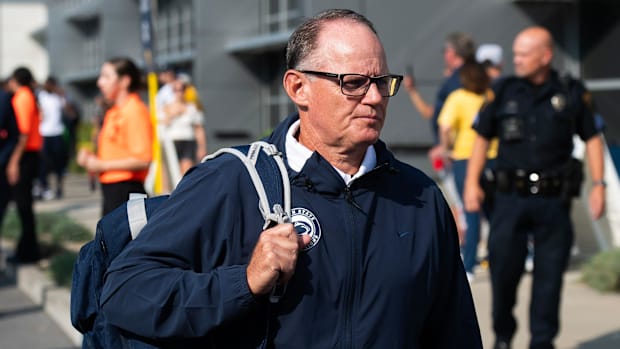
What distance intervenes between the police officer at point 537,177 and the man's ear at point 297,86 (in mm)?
3304

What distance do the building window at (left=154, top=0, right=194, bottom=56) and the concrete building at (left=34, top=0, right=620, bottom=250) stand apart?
0.03 m

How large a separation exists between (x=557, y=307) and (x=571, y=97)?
46.3 inches

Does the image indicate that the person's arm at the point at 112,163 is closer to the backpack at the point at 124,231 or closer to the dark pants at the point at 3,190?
the dark pants at the point at 3,190

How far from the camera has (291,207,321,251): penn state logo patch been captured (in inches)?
101

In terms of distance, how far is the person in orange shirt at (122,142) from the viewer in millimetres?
6598

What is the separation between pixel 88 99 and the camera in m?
37.3

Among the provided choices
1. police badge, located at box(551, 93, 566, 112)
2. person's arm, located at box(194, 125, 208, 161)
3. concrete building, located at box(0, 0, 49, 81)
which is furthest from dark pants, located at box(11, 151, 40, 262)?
concrete building, located at box(0, 0, 49, 81)

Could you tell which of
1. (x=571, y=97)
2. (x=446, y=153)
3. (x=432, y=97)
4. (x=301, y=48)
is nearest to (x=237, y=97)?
(x=432, y=97)

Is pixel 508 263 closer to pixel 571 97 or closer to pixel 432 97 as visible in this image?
pixel 571 97

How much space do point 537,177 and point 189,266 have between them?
355 centimetres

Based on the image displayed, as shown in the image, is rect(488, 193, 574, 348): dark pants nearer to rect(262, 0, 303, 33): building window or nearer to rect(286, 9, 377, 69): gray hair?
rect(286, 9, 377, 69): gray hair

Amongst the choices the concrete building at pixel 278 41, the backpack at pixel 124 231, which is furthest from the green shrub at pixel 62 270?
the backpack at pixel 124 231

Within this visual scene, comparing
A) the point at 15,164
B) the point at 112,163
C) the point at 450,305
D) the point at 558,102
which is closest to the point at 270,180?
the point at 450,305

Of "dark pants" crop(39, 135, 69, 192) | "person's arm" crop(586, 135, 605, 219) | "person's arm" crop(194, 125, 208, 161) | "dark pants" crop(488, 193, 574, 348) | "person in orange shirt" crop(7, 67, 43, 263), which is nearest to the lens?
"dark pants" crop(488, 193, 574, 348)
